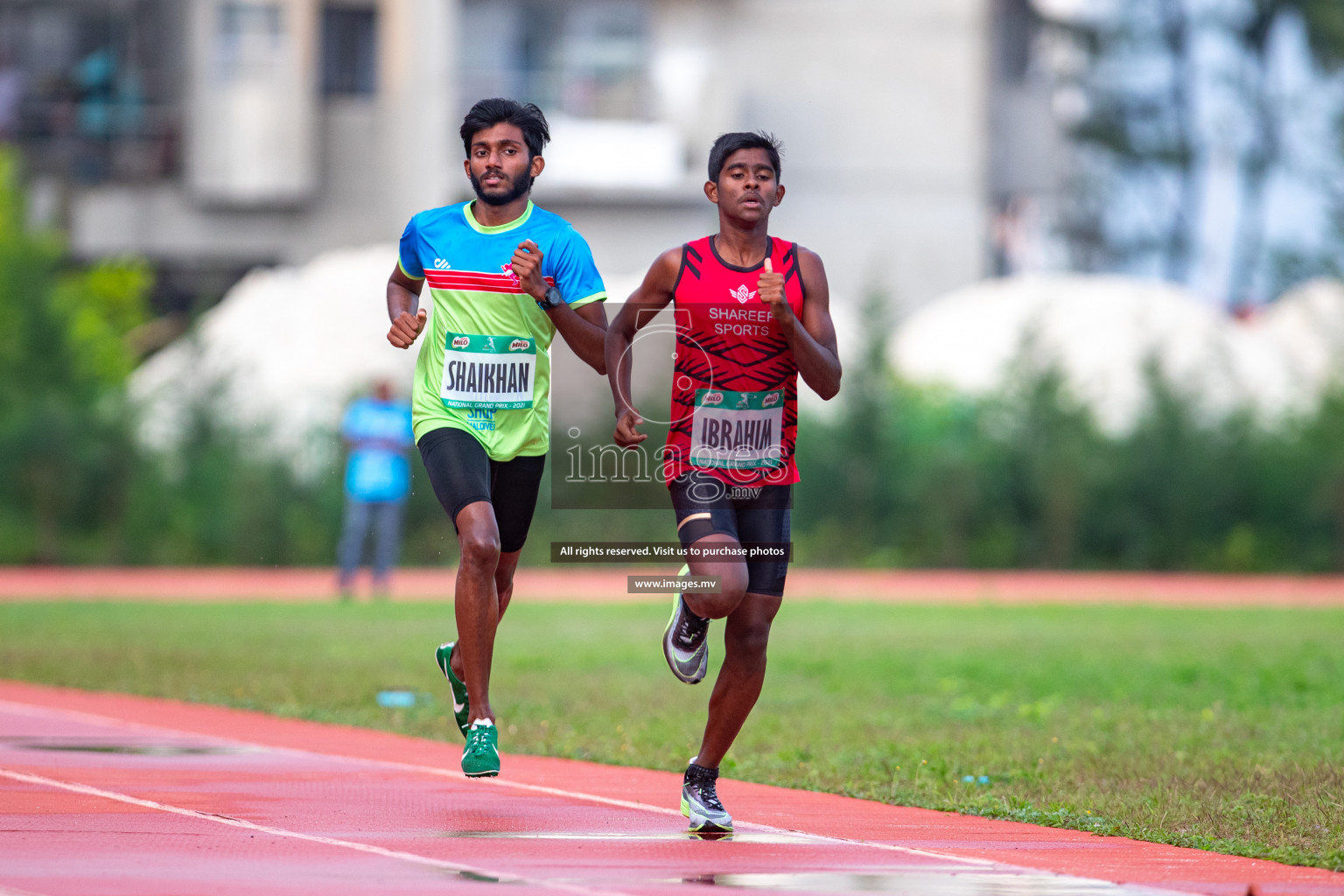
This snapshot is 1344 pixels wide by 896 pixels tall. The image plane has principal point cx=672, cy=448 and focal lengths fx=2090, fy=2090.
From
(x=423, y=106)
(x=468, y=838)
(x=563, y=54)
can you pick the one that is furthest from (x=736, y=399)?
(x=563, y=54)

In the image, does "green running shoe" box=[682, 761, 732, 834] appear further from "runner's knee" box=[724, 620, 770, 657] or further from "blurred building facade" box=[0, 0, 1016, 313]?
"blurred building facade" box=[0, 0, 1016, 313]

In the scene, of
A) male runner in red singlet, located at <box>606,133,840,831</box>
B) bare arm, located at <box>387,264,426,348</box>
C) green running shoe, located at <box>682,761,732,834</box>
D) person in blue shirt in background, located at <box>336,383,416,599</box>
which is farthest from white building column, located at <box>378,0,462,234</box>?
green running shoe, located at <box>682,761,732,834</box>

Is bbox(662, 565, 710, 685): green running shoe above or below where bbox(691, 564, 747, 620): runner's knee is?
below

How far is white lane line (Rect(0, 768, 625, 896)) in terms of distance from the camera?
6078mm

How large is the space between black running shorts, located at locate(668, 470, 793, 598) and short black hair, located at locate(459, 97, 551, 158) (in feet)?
5.20

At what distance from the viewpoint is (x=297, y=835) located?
693cm

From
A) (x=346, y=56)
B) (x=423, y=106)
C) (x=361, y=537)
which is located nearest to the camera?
(x=361, y=537)

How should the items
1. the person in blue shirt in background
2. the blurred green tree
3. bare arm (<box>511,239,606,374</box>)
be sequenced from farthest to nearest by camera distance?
the blurred green tree, the person in blue shirt in background, bare arm (<box>511,239,606,374</box>)

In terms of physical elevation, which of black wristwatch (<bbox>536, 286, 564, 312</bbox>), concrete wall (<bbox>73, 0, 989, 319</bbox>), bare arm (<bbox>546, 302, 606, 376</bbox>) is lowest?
bare arm (<bbox>546, 302, 606, 376</bbox>)

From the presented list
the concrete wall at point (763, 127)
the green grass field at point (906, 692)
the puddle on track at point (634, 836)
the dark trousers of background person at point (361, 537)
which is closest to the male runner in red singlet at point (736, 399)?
the puddle on track at point (634, 836)

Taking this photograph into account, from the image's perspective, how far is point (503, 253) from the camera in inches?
311

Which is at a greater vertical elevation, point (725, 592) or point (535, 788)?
point (725, 592)

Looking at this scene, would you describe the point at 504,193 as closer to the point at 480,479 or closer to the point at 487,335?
the point at 487,335

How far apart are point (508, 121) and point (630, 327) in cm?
98
